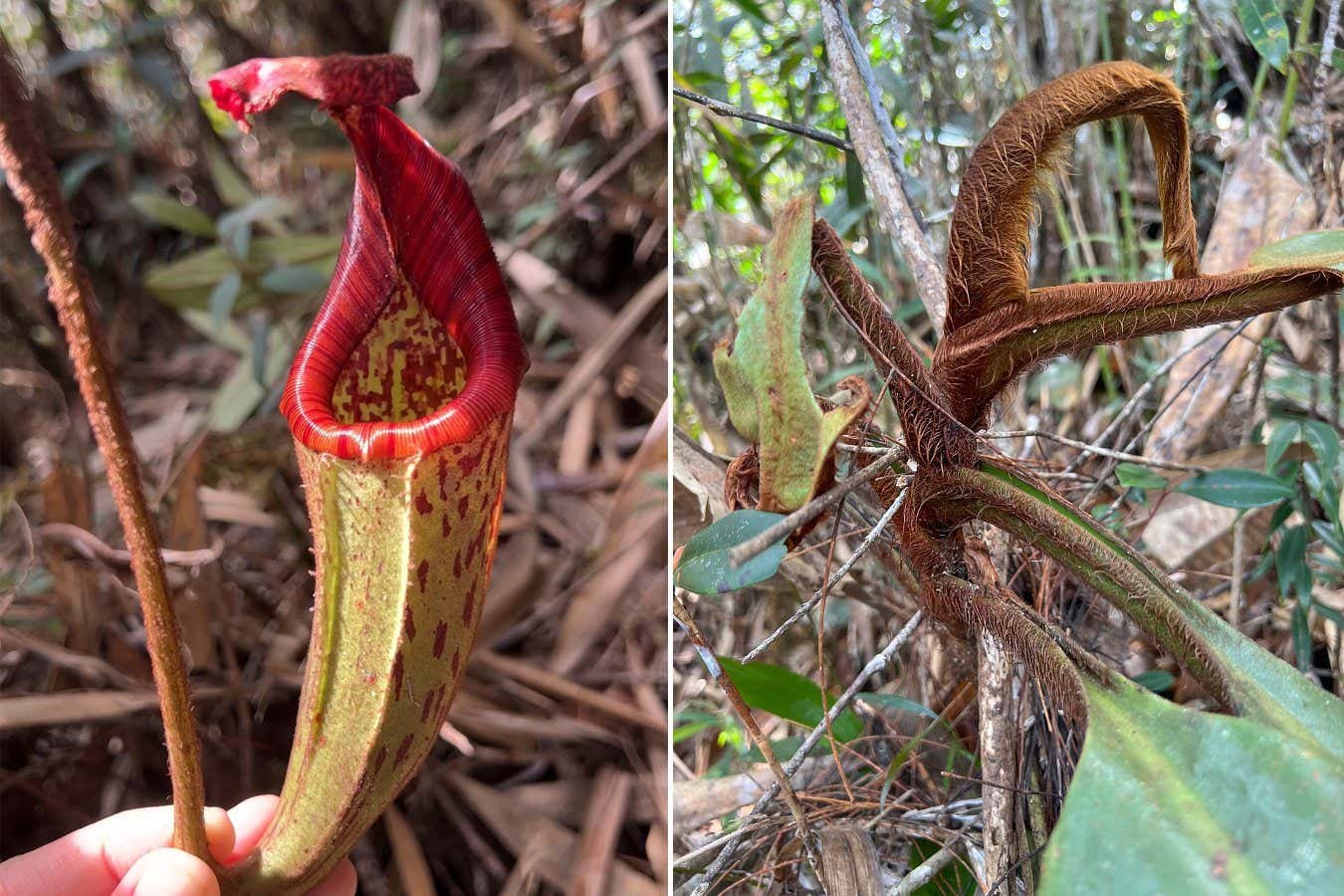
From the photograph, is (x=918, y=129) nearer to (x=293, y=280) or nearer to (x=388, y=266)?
(x=388, y=266)

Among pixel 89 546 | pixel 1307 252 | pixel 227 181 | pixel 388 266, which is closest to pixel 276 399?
pixel 89 546

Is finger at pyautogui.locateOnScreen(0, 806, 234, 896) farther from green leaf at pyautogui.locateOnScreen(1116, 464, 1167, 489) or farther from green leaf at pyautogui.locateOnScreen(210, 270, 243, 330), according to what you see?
green leaf at pyautogui.locateOnScreen(1116, 464, 1167, 489)

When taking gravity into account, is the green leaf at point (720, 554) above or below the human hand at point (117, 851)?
above

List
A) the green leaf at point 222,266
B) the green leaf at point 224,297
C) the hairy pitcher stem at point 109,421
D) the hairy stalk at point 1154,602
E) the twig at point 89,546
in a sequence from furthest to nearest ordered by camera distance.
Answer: the green leaf at point 222,266 < the green leaf at point 224,297 < the twig at point 89,546 < the hairy pitcher stem at point 109,421 < the hairy stalk at point 1154,602

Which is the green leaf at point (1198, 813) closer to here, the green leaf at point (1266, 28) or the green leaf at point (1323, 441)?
the green leaf at point (1323, 441)

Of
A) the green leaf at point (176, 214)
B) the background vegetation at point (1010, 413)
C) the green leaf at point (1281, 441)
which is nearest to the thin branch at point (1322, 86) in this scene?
the background vegetation at point (1010, 413)

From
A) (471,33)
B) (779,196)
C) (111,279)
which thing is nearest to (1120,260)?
(779,196)
